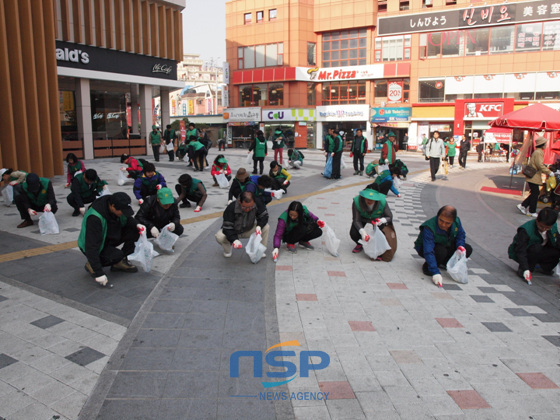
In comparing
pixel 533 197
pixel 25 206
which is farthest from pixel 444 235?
pixel 25 206

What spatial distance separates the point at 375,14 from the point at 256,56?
34.1 ft

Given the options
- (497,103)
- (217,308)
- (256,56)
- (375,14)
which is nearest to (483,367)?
(217,308)

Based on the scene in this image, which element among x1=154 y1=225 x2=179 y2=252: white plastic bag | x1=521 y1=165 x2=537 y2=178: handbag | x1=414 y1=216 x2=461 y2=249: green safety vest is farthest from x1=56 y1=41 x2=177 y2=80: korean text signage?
x1=414 y1=216 x2=461 y2=249: green safety vest

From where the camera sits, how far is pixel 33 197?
818 cm

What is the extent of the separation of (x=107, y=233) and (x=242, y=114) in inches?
1434

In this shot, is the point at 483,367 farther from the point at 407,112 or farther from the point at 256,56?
the point at 256,56

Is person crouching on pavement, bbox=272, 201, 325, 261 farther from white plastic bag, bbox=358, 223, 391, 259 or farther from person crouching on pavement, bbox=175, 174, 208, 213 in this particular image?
person crouching on pavement, bbox=175, 174, 208, 213

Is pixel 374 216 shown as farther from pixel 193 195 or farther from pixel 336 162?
pixel 336 162

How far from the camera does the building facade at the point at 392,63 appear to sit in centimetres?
3102

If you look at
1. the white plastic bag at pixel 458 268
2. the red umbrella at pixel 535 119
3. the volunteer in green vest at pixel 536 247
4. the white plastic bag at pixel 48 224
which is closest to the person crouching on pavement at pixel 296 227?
the white plastic bag at pixel 458 268

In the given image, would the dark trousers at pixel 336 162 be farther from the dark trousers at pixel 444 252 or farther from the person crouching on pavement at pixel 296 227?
the dark trousers at pixel 444 252

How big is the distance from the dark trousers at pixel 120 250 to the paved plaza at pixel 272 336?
28 cm

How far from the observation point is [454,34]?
109 ft

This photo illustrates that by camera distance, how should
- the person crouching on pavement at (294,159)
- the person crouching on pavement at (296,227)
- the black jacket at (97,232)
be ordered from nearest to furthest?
the black jacket at (97,232), the person crouching on pavement at (296,227), the person crouching on pavement at (294,159)
